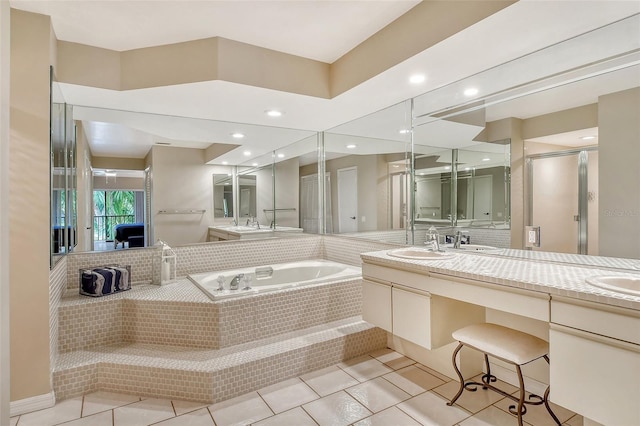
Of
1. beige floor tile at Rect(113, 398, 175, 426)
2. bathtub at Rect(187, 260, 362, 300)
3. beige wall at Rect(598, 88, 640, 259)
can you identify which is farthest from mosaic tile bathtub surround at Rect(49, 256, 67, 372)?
beige wall at Rect(598, 88, 640, 259)

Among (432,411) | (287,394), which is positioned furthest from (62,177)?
(432,411)

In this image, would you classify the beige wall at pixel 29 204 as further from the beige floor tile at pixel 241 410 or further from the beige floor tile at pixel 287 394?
the beige floor tile at pixel 287 394

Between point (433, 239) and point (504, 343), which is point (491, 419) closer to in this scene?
point (504, 343)

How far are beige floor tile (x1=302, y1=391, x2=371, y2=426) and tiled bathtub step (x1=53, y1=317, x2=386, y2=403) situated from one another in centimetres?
37

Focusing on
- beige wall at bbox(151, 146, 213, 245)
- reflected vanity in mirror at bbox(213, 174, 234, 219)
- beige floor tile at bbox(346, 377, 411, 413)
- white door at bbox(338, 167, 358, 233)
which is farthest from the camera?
white door at bbox(338, 167, 358, 233)

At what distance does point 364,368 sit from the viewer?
2549 mm

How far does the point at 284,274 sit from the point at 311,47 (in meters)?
2.26

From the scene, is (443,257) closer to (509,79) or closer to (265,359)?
(509,79)

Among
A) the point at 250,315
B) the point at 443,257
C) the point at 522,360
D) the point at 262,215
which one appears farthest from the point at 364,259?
the point at 262,215

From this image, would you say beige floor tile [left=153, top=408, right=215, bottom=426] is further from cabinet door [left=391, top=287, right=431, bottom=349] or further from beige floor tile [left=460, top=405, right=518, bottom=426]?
beige floor tile [left=460, top=405, right=518, bottom=426]

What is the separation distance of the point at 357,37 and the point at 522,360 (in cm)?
226

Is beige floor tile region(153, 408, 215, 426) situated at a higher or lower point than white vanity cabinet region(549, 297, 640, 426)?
lower

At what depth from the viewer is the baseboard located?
6.49 feet

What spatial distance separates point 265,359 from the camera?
2.31m
